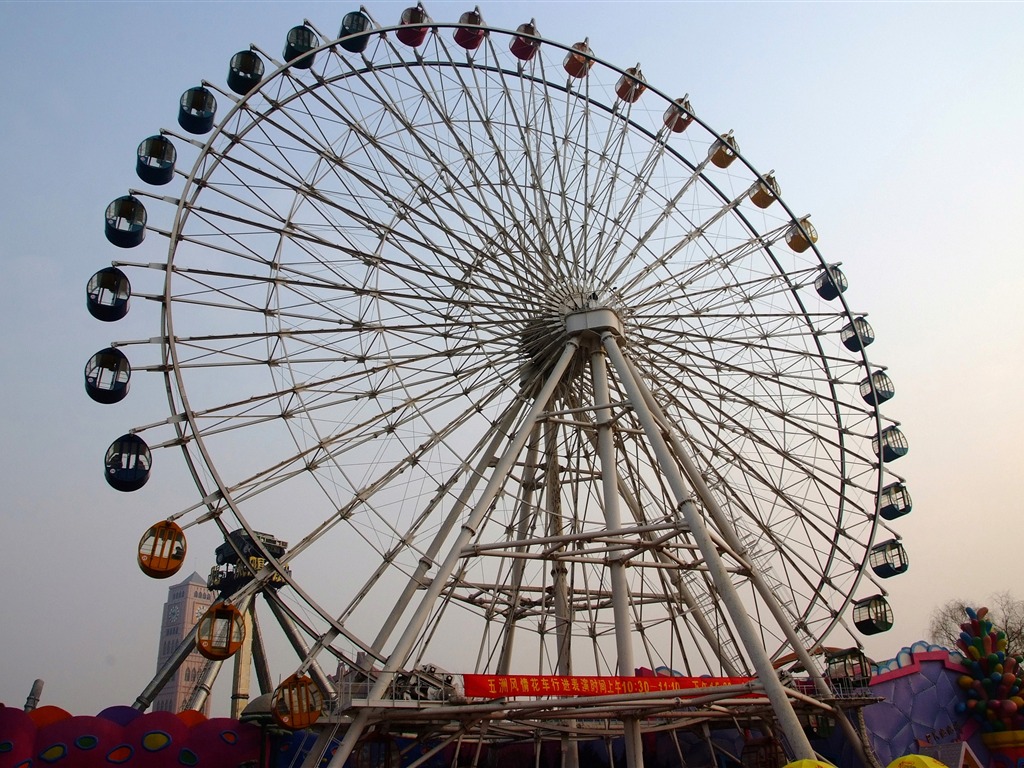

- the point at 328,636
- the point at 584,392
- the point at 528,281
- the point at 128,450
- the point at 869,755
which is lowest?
the point at 869,755

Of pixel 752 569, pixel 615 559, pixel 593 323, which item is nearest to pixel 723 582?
pixel 752 569

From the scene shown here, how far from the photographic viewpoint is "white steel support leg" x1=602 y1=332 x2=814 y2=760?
15.5m

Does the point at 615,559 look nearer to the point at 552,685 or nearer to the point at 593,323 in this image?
the point at 552,685

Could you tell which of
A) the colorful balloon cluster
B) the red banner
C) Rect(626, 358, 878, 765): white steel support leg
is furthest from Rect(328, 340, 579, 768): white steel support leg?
the colorful balloon cluster

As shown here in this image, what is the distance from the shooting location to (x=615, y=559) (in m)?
18.8

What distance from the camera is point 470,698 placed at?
17344 millimetres

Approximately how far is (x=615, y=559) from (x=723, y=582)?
2.82 m

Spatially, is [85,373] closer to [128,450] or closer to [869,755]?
[128,450]

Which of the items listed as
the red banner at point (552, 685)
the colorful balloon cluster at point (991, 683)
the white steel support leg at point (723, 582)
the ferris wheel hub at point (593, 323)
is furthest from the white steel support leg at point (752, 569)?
the colorful balloon cluster at point (991, 683)

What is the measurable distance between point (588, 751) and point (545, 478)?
938cm

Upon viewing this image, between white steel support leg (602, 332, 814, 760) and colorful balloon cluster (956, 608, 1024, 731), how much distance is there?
33.9 feet

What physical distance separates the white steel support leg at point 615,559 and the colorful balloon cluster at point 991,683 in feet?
39.4

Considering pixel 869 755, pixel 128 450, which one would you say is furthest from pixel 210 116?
pixel 869 755

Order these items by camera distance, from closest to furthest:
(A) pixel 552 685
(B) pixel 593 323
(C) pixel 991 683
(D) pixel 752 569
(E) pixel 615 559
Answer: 1. (A) pixel 552 685
2. (D) pixel 752 569
3. (E) pixel 615 559
4. (B) pixel 593 323
5. (C) pixel 991 683
